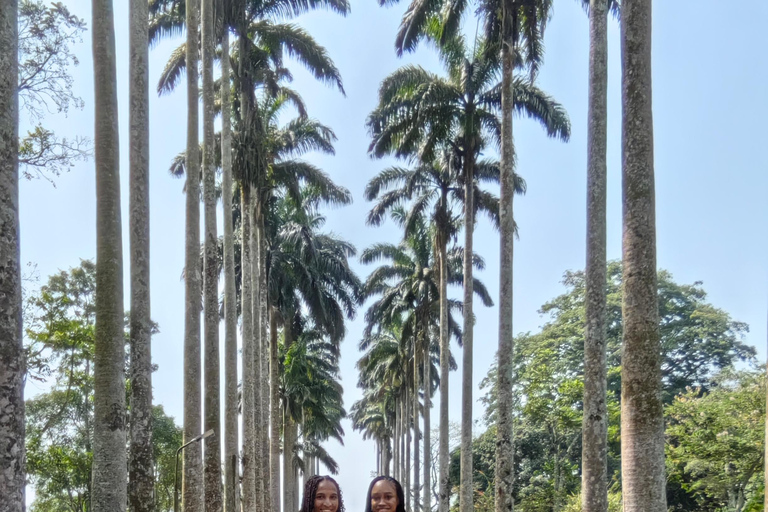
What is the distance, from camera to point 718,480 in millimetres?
23375

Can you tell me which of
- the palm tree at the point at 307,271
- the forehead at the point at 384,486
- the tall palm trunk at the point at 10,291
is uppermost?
the palm tree at the point at 307,271

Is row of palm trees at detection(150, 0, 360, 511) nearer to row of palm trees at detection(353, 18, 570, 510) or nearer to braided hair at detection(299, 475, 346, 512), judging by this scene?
row of palm trees at detection(353, 18, 570, 510)

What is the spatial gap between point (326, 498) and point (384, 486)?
36 centimetres

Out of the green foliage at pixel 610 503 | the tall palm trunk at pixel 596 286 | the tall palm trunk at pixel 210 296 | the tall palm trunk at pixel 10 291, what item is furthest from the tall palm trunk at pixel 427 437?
the tall palm trunk at pixel 10 291

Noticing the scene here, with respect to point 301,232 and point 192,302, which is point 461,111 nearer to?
point 301,232

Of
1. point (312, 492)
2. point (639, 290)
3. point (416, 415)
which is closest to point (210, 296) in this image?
point (639, 290)

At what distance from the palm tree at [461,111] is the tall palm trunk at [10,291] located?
16705 mm

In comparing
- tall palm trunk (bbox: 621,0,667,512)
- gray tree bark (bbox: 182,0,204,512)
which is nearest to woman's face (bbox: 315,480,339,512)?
tall palm trunk (bbox: 621,0,667,512)

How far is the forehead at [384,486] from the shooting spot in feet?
15.1

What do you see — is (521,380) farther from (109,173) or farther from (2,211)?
(2,211)

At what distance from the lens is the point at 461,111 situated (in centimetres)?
2305

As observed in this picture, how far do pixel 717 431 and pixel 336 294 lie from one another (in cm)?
1539

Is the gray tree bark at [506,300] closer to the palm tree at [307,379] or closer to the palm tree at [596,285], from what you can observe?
the palm tree at [596,285]

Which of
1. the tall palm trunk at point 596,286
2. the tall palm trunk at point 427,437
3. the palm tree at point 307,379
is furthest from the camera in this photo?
the tall palm trunk at point 427,437
